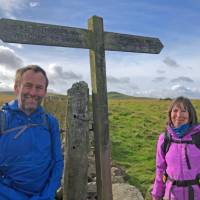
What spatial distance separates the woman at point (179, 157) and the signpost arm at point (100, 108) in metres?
0.88

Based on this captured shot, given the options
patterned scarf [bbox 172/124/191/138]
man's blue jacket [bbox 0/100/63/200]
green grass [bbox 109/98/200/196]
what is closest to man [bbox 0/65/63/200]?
man's blue jacket [bbox 0/100/63/200]

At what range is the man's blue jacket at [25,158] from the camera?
4.27 meters

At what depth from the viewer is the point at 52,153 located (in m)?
4.52

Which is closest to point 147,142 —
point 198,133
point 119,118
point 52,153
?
point 119,118

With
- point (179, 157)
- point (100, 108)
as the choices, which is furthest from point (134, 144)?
point (179, 157)

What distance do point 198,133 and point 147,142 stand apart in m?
12.3

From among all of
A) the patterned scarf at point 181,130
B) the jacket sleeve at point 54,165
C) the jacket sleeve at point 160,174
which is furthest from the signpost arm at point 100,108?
the jacket sleeve at point 54,165

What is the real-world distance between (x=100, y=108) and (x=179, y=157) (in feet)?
4.69

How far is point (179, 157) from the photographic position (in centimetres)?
533

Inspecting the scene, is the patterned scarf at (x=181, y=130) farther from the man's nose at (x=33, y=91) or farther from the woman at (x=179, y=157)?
the man's nose at (x=33, y=91)

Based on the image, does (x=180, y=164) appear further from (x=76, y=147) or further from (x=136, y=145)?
(x=136, y=145)

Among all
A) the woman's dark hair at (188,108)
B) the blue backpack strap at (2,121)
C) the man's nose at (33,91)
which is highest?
the man's nose at (33,91)

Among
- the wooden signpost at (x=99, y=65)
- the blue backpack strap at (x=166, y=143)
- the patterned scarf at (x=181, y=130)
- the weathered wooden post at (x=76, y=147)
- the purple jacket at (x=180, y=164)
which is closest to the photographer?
the purple jacket at (x=180, y=164)

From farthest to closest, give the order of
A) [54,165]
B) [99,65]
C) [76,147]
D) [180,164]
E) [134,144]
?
1. [134,144]
2. [99,65]
3. [76,147]
4. [180,164]
5. [54,165]
